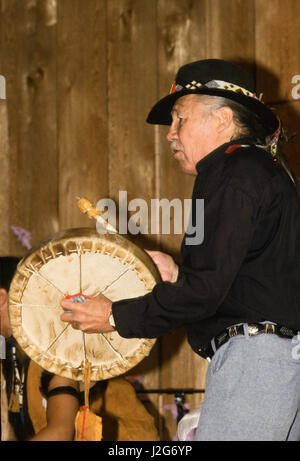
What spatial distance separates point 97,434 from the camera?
5.44ft

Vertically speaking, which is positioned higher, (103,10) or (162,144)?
(103,10)

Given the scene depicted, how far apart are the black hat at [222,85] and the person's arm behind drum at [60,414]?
3.04ft

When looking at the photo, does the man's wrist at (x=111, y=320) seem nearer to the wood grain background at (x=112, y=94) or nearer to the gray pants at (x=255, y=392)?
the gray pants at (x=255, y=392)

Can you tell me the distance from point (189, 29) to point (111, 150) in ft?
2.13

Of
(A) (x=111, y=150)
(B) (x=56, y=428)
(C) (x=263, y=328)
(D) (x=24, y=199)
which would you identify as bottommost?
(B) (x=56, y=428)

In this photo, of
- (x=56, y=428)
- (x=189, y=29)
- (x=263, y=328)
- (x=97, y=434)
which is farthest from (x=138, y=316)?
(x=189, y=29)

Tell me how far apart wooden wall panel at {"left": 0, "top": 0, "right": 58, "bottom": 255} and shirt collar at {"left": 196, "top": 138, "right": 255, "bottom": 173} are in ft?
5.22

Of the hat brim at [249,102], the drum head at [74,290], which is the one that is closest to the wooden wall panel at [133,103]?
the drum head at [74,290]

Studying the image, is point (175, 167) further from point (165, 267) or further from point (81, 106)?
point (165, 267)

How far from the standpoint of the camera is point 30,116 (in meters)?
3.07

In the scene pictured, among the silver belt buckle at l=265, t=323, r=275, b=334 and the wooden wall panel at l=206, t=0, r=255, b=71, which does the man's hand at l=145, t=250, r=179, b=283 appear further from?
the wooden wall panel at l=206, t=0, r=255, b=71

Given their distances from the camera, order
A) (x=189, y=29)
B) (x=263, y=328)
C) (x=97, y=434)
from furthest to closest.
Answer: (x=189, y=29)
(x=97, y=434)
(x=263, y=328)

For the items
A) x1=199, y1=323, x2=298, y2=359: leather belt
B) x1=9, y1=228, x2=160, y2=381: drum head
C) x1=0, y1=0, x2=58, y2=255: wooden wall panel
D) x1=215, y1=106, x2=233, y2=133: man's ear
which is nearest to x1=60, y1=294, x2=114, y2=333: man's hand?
x1=9, y1=228, x2=160, y2=381: drum head
